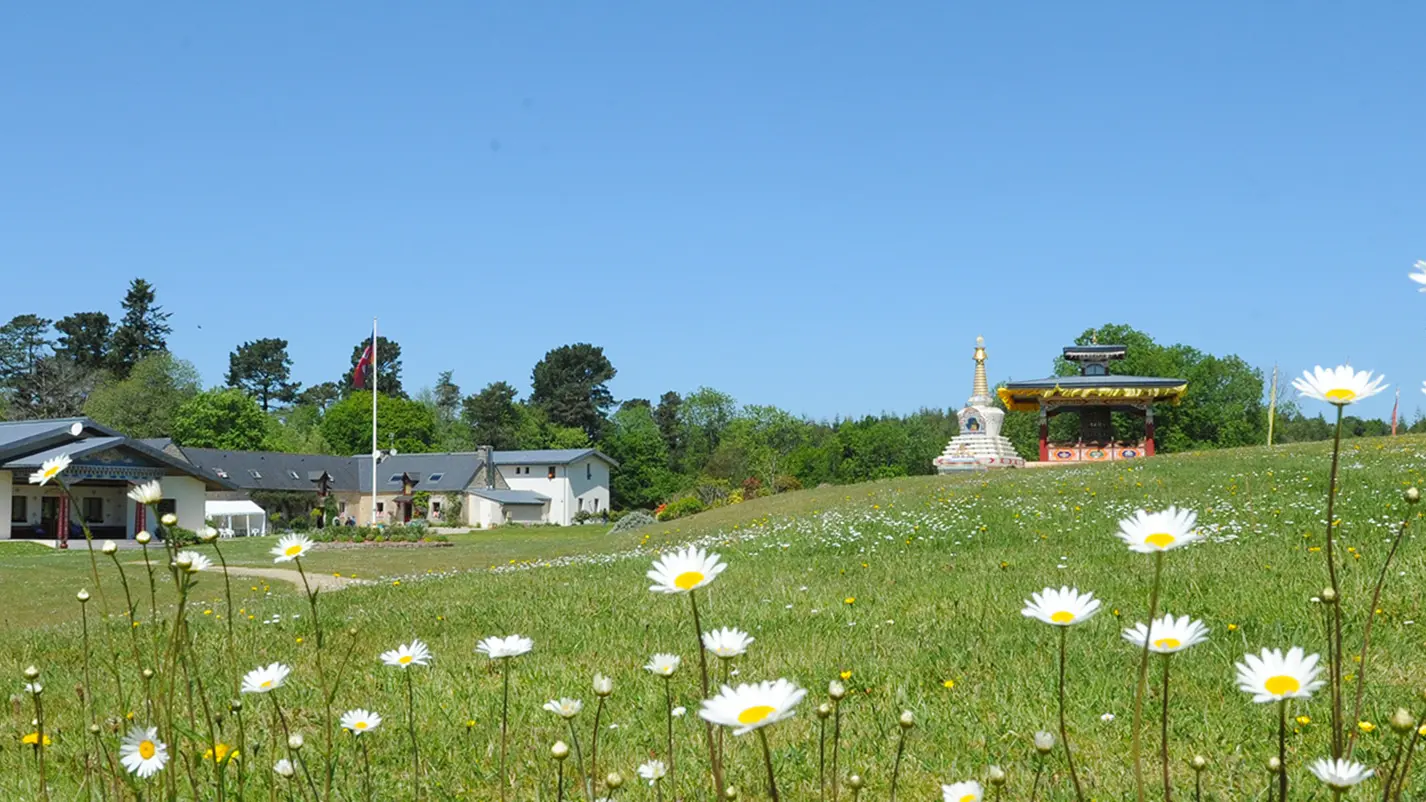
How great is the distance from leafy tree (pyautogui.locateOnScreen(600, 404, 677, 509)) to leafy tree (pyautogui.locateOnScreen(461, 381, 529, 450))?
30.3 ft

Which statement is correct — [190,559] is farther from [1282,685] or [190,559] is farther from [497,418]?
[497,418]

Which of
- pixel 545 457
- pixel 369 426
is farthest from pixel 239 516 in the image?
pixel 369 426

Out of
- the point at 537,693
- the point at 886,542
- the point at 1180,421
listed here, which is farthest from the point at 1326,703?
the point at 1180,421

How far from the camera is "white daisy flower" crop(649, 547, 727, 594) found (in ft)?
7.27

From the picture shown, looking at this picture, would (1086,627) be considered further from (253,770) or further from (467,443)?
(467,443)

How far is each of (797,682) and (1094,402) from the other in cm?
4338

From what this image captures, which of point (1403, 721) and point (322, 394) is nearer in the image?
point (1403, 721)

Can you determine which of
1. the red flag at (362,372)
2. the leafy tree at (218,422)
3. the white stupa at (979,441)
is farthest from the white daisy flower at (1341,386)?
the leafy tree at (218,422)

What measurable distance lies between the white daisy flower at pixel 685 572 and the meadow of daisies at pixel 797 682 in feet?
0.04

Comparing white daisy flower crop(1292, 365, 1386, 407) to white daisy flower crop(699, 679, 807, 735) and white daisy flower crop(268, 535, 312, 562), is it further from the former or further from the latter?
white daisy flower crop(268, 535, 312, 562)

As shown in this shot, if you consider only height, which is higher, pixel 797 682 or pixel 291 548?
pixel 291 548

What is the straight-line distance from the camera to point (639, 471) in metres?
92.9

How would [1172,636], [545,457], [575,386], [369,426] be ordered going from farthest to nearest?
[575,386] → [369,426] → [545,457] → [1172,636]

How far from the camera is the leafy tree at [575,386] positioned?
10969 centimetres
